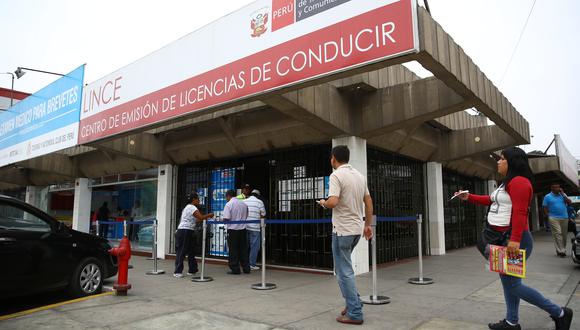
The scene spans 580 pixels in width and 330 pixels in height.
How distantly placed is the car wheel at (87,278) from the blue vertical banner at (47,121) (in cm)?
383

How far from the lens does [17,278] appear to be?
16.9 feet

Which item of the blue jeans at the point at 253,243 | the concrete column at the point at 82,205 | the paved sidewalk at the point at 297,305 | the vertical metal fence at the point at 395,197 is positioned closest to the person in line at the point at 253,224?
the blue jeans at the point at 253,243

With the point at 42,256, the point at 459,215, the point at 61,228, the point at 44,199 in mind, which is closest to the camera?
the point at 42,256

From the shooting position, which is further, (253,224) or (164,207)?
(164,207)

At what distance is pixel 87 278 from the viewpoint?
241 inches

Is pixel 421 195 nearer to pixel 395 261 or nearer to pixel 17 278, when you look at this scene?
pixel 395 261

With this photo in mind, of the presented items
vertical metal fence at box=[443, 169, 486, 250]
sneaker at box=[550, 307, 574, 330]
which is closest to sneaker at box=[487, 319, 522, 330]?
sneaker at box=[550, 307, 574, 330]

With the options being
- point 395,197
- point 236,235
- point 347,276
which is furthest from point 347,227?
point 395,197

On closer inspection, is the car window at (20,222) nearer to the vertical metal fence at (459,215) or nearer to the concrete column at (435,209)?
the concrete column at (435,209)

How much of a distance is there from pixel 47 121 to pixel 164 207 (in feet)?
12.4

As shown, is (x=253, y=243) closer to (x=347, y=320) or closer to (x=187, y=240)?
(x=187, y=240)

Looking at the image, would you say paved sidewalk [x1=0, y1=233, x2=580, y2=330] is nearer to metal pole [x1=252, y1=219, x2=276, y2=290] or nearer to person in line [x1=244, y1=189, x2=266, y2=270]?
metal pole [x1=252, y1=219, x2=276, y2=290]

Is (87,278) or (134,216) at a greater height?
(134,216)

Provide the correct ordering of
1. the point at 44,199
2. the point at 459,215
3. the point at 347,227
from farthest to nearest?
the point at 44,199
the point at 459,215
the point at 347,227
